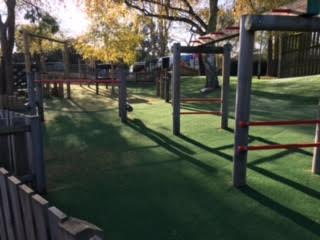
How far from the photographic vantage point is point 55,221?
148 centimetres

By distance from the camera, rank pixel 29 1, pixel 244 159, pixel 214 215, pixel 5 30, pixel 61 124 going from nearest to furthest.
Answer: pixel 214 215 → pixel 244 159 → pixel 61 124 → pixel 5 30 → pixel 29 1

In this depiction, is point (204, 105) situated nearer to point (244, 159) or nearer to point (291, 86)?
point (291, 86)

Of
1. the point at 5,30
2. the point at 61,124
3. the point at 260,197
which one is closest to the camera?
the point at 260,197

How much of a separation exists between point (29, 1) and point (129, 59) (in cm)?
946

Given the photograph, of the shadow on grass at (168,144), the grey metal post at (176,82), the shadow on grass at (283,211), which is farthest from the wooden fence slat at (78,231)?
the grey metal post at (176,82)

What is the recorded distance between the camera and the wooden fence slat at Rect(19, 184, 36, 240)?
1.75 meters

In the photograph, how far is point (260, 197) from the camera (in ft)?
11.0

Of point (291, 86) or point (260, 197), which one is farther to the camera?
point (291, 86)

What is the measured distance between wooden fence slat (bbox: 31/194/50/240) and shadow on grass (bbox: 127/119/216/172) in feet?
9.31

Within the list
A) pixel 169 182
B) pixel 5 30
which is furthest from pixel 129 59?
pixel 169 182

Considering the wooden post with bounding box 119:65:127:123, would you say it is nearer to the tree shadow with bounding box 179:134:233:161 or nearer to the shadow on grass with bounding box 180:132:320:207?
the tree shadow with bounding box 179:134:233:161

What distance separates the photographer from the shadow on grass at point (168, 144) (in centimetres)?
456

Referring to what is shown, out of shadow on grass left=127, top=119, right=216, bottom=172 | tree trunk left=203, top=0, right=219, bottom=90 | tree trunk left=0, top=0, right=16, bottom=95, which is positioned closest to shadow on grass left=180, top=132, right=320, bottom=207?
shadow on grass left=127, top=119, right=216, bottom=172

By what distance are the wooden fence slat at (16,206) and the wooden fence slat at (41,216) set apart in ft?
0.86
